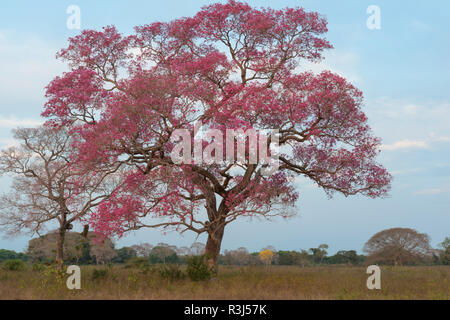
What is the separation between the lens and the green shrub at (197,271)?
50.0ft

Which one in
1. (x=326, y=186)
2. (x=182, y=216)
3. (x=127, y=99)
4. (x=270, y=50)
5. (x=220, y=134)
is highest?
(x=270, y=50)

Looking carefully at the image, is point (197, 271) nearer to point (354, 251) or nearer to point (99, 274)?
point (99, 274)

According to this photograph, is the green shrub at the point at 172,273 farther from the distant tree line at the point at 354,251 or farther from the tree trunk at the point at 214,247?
the distant tree line at the point at 354,251

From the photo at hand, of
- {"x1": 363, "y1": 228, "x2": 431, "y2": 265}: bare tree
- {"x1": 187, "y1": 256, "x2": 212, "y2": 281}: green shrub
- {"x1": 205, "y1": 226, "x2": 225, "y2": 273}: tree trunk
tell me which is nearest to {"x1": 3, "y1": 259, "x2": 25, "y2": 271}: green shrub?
{"x1": 205, "y1": 226, "x2": 225, "y2": 273}: tree trunk

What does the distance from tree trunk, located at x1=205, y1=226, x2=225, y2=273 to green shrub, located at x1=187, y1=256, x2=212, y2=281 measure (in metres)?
1.65

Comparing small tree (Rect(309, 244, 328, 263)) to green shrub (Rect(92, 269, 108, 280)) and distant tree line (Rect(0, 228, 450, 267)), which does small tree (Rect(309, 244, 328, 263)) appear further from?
green shrub (Rect(92, 269, 108, 280))

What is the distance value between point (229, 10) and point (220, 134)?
5.82 metres

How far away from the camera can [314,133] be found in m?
17.1

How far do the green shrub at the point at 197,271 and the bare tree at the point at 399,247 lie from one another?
27987 mm

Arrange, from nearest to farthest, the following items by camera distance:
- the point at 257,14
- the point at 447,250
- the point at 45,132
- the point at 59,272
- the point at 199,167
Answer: the point at 59,272 < the point at 199,167 < the point at 257,14 < the point at 45,132 < the point at 447,250

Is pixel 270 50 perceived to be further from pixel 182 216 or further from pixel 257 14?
pixel 182 216

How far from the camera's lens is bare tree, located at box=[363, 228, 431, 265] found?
3912 centimetres

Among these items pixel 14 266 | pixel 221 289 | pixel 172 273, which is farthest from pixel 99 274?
pixel 14 266
